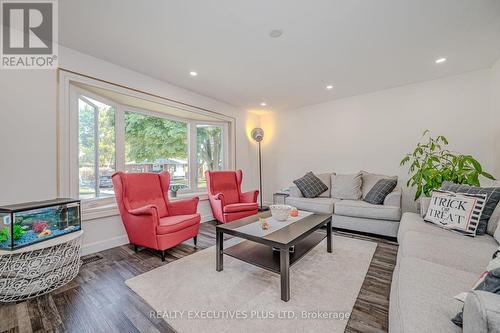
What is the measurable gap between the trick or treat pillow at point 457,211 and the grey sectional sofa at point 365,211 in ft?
2.55

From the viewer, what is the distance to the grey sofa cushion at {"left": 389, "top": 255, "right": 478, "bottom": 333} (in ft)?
2.68

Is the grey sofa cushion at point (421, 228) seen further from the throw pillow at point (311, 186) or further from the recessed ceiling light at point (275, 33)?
the recessed ceiling light at point (275, 33)

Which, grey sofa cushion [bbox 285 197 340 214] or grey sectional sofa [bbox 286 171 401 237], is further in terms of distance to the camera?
grey sofa cushion [bbox 285 197 340 214]

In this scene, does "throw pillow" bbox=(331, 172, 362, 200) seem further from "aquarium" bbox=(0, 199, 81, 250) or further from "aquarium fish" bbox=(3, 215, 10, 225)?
"aquarium fish" bbox=(3, 215, 10, 225)

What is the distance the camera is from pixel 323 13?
74.4 inches

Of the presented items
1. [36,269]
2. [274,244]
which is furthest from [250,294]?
[36,269]

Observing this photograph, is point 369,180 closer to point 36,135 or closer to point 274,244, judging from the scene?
point 274,244

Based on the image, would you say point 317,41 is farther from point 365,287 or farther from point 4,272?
point 4,272

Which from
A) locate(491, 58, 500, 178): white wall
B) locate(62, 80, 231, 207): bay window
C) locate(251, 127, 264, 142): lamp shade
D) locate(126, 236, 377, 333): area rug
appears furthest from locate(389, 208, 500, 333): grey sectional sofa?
locate(251, 127, 264, 142): lamp shade

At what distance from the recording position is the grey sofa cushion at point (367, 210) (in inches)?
113

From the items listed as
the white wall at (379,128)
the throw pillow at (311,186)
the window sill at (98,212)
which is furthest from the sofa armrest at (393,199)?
the window sill at (98,212)

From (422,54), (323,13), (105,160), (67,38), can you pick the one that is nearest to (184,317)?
(105,160)

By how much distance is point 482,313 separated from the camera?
22.3 inches

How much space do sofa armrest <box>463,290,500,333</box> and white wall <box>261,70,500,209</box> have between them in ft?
11.7
